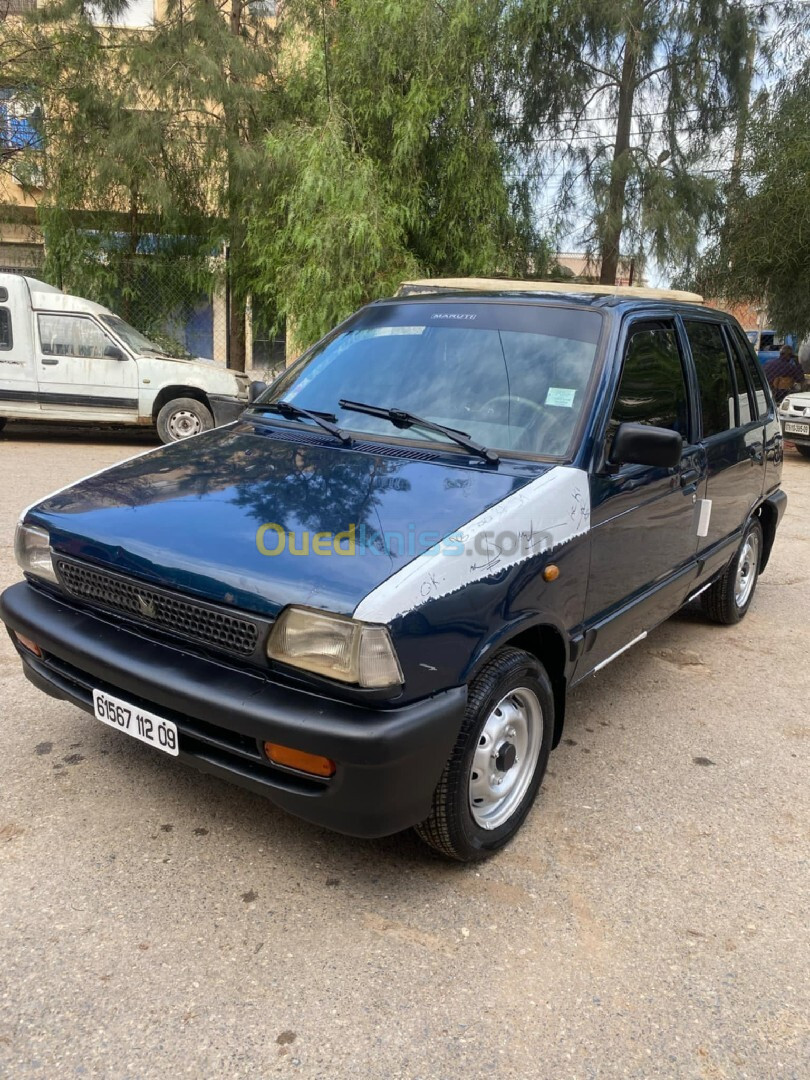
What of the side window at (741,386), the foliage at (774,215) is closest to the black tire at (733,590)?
the side window at (741,386)

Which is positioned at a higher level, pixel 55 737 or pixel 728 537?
pixel 728 537

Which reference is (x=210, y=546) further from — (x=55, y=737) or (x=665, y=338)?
(x=665, y=338)

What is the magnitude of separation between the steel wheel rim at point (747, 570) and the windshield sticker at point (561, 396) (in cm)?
247

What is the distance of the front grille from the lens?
2.37 meters

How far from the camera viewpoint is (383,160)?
12172 millimetres

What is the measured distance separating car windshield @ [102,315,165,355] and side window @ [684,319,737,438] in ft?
29.0

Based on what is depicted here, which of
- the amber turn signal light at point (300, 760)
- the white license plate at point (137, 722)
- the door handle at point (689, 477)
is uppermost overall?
the door handle at point (689, 477)

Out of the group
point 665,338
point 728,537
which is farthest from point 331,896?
point 728,537

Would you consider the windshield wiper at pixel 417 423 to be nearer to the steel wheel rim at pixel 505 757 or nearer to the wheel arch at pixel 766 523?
the steel wheel rim at pixel 505 757

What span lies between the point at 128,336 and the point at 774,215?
971 cm

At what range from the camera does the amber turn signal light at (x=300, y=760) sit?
2.26 m

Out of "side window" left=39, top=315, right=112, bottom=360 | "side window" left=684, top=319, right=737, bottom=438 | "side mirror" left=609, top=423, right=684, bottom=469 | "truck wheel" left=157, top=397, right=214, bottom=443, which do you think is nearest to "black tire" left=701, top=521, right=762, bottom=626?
"side window" left=684, top=319, right=737, bottom=438

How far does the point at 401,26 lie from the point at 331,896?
1203 cm

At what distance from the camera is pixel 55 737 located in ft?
11.1
